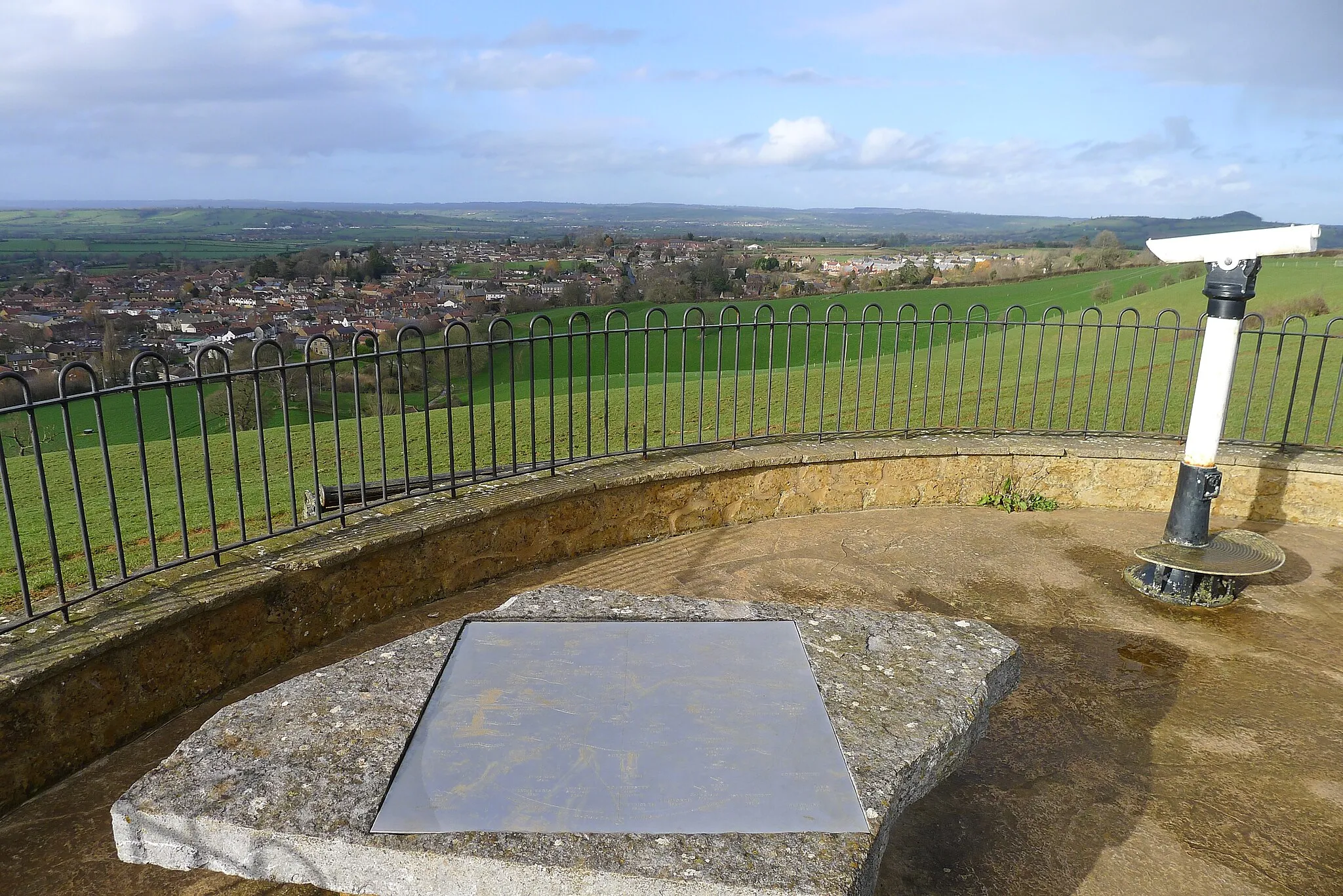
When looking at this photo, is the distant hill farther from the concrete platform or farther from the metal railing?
the concrete platform

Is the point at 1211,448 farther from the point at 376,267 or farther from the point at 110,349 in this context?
the point at 376,267

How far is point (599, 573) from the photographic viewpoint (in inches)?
239

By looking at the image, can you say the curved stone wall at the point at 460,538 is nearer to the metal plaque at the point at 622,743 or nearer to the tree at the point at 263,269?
the metal plaque at the point at 622,743

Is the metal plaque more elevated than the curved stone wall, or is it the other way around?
the metal plaque

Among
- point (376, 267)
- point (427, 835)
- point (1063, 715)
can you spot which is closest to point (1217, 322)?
point (1063, 715)

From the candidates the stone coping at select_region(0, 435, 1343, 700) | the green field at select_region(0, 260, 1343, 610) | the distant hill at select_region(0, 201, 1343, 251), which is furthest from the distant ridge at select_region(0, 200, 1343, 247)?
the stone coping at select_region(0, 435, 1343, 700)

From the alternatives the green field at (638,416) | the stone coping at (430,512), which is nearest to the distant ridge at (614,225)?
the green field at (638,416)

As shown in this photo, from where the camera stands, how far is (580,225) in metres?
80.1

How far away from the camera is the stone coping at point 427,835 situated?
88.4 inches

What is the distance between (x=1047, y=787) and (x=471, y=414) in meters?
3.87

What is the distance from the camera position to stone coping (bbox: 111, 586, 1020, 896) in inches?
88.4

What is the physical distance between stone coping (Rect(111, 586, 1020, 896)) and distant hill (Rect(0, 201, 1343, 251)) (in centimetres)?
2987

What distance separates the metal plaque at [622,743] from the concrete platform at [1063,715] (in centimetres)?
86

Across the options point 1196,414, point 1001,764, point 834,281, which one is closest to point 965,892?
point 1001,764
